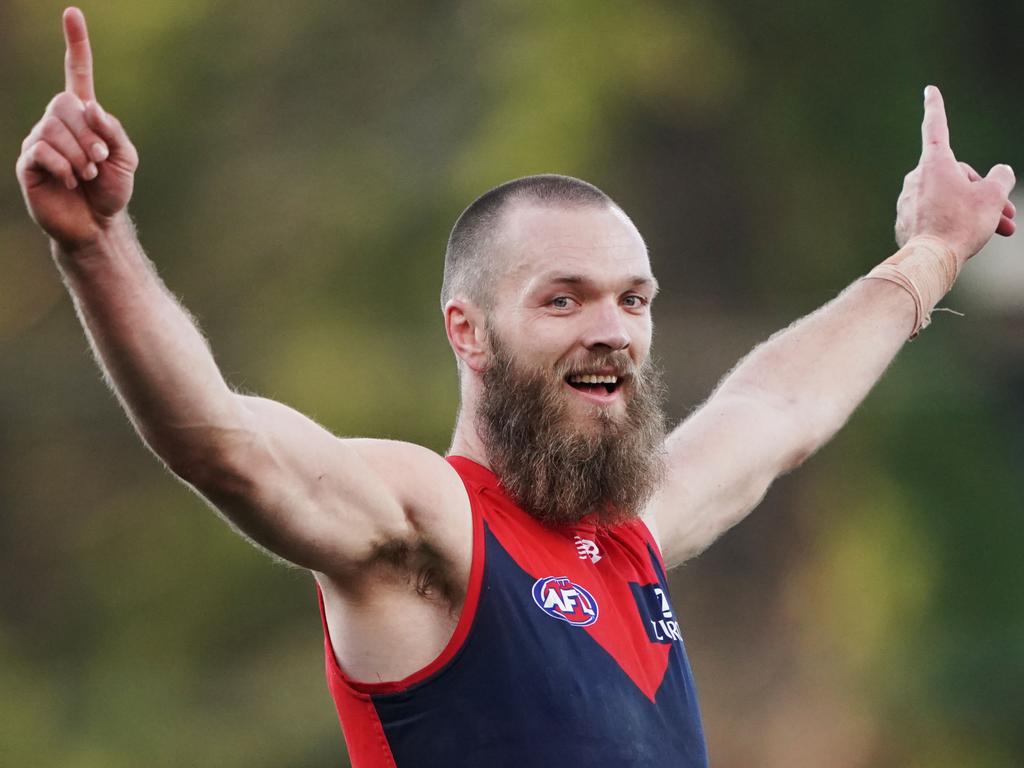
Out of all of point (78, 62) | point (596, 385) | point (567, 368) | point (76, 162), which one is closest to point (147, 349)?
point (76, 162)

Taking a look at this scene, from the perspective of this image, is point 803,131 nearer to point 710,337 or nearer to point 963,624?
point 710,337

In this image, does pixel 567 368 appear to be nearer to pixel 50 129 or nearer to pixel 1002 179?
pixel 50 129

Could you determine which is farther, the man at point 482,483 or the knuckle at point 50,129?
the man at point 482,483

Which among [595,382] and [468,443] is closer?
[595,382]

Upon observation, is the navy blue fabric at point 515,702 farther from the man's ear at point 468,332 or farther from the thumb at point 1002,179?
Answer: the thumb at point 1002,179

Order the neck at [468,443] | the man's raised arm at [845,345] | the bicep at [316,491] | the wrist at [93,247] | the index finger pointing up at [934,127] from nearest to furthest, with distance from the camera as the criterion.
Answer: the wrist at [93,247]
the bicep at [316,491]
the neck at [468,443]
the man's raised arm at [845,345]
the index finger pointing up at [934,127]

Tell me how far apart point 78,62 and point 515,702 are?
64.9 inches

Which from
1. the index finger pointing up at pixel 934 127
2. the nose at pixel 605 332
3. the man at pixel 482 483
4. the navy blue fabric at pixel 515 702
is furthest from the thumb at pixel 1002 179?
the navy blue fabric at pixel 515 702

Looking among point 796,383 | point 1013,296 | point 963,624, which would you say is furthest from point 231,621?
point 796,383

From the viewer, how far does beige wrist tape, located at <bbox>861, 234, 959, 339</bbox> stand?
520 centimetres

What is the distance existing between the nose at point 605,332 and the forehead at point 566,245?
0.27 ft

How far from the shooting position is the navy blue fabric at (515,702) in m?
3.58

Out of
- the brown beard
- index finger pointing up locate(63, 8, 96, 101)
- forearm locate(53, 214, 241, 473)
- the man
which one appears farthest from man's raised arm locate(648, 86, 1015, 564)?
index finger pointing up locate(63, 8, 96, 101)

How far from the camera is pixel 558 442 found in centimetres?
405
